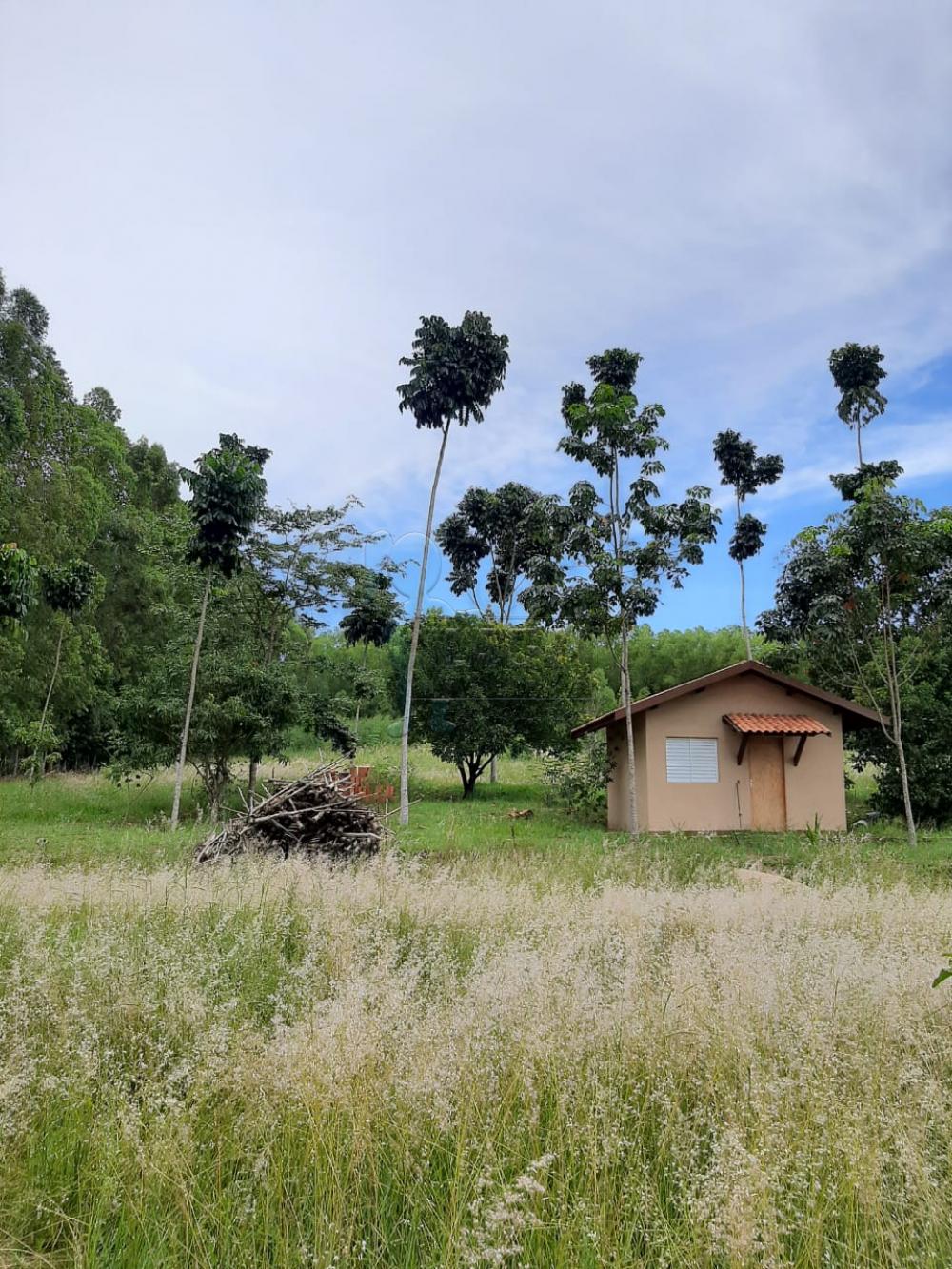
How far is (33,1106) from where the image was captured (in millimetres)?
2885

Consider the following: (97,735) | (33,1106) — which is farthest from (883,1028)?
(97,735)

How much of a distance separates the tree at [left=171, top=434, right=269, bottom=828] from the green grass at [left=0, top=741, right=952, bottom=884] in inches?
130

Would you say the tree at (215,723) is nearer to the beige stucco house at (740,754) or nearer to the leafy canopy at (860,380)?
the beige stucco house at (740,754)

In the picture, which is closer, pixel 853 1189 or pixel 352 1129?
pixel 853 1189

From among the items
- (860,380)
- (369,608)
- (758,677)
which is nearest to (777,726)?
(758,677)

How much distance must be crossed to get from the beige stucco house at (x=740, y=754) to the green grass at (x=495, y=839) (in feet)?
3.67

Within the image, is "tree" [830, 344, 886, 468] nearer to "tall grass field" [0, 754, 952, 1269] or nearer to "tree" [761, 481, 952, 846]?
"tree" [761, 481, 952, 846]

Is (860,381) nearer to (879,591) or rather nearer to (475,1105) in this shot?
(879,591)

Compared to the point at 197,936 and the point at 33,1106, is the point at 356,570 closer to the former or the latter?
the point at 197,936

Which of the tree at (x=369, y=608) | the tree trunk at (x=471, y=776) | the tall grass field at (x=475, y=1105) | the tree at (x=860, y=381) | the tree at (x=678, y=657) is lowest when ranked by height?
the tall grass field at (x=475, y=1105)

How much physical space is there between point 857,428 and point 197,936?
39.8 metres

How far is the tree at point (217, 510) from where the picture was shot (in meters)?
17.7

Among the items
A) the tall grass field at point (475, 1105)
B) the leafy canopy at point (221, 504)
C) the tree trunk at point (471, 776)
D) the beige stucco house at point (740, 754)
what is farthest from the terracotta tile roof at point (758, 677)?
the tall grass field at point (475, 1105)

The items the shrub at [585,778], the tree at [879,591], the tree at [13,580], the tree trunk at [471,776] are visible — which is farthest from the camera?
the tree trunk at [471,776]
